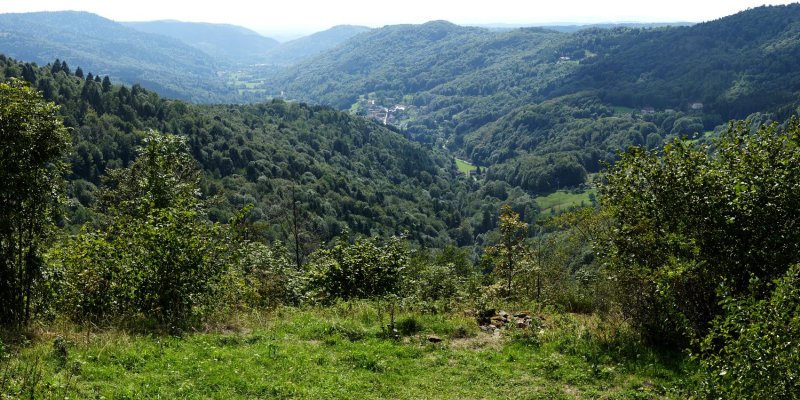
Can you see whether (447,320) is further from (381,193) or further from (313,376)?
(381,193)

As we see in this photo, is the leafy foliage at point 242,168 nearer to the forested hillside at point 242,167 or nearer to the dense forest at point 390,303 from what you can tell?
the forested hillside at point 242,167

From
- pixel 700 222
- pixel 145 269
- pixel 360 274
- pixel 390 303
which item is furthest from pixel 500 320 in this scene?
pixel 145 269

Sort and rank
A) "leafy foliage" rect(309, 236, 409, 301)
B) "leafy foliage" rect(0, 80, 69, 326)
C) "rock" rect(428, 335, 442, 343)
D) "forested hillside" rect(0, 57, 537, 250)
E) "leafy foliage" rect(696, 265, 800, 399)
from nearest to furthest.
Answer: "leafy foliage" rect(696, 265, 800, 399)
"leafy foliage" rect(0, 80, 69, 326)
"rock" rect(428, 335, 442, 343)
"leafy foliage" rect(309, 236, 409, 301)
"forested hillside" rect(0, 57, 537, 250)

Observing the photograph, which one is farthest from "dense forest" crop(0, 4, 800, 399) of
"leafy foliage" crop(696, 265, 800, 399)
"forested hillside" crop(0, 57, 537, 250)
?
"forested hillside" crop(0, 57, 537, 250)

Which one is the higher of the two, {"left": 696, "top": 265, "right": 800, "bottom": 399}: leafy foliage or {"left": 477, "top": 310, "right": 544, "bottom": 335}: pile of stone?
{"left": 696, "top": 265, "right": 800, "bottom": 399}: leafy foliage

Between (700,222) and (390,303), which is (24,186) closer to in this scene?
(390,303)

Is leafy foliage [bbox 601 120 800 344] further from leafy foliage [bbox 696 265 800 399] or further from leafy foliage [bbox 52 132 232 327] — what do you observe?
leafy foliage [bbox 52 132 232 327]

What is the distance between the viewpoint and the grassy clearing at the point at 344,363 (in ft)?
33.3

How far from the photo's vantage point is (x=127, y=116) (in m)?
134

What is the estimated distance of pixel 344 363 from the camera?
12875 millimetres

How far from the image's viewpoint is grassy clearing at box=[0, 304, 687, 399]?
10148 millimetres

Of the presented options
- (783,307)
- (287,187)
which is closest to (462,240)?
(287,187)

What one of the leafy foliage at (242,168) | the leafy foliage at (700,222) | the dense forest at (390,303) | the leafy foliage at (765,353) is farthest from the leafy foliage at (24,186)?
the leafy foliage at (242,168)

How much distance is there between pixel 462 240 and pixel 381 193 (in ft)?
105
